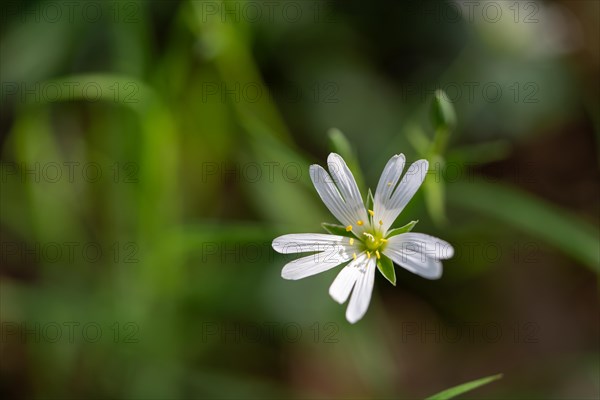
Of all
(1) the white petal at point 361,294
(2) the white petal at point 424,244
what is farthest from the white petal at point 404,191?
(1) the white petal at point 361,294

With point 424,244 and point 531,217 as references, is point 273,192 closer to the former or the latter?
point 531,217

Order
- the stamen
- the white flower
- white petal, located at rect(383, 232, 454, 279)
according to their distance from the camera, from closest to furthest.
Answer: white petal, located at rect(383, 232, 454, 279) < the white flower < the stamen

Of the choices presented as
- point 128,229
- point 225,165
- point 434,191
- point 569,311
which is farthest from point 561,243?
point 128,229

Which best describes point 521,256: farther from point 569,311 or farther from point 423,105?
point 423,105

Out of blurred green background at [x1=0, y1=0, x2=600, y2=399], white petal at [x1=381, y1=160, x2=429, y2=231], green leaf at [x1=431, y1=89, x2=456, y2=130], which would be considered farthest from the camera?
blurred green background at [x1=0, y1=0, x2=600, y2=399]

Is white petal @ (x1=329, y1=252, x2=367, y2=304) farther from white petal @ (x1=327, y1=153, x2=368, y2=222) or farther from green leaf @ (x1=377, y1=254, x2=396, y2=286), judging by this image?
white petal @ (x1=327, y1=153, x2=368, y2=222)

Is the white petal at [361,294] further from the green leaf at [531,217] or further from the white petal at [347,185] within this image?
the green leaf at [531,217]

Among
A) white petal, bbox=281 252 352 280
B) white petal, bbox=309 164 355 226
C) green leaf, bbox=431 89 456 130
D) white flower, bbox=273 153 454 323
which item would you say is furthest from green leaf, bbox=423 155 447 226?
white petal, bbox=281 252 352 280
